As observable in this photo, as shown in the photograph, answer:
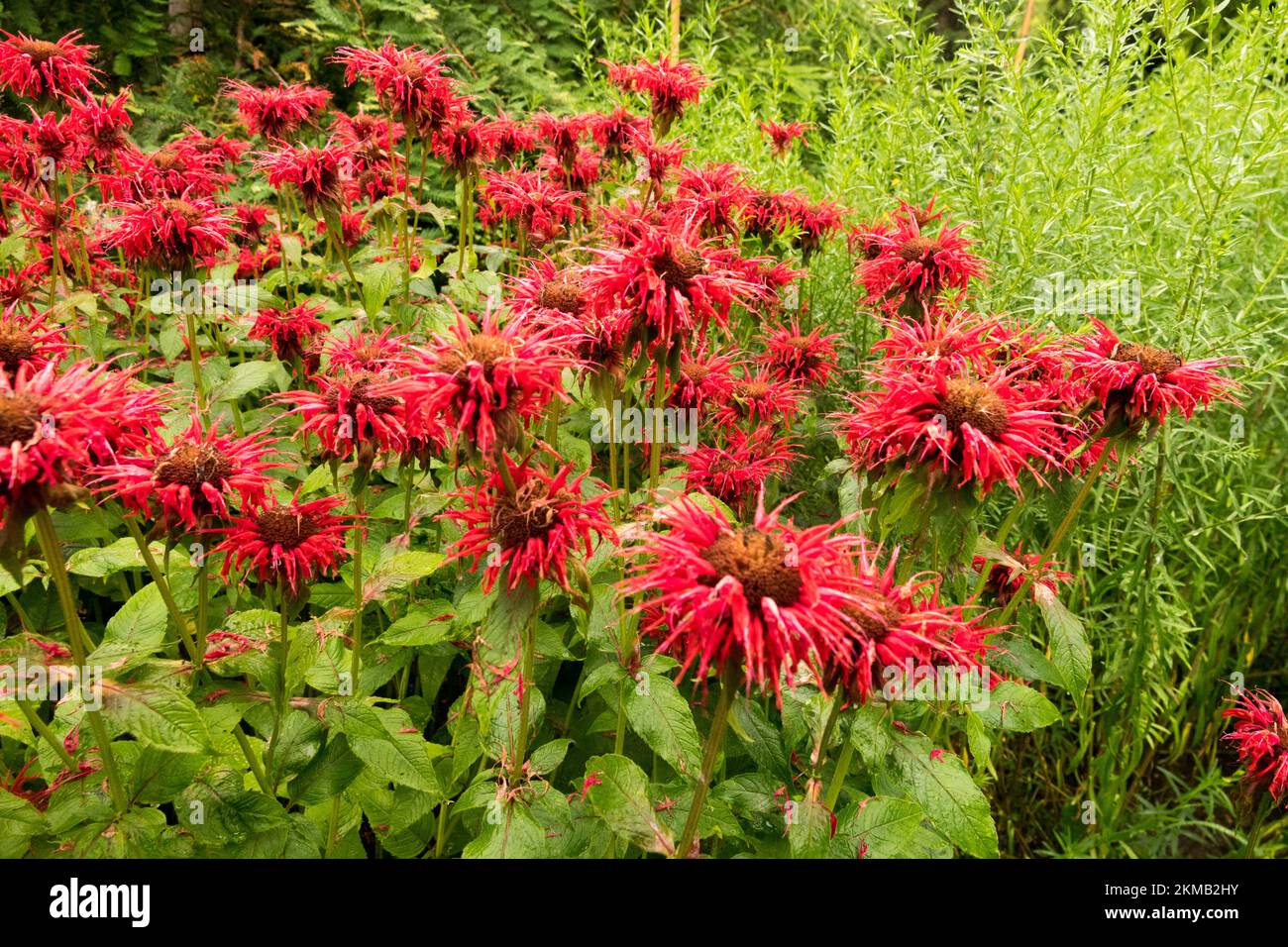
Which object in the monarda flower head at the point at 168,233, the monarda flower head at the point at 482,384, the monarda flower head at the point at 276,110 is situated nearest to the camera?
the monarda flower head at the point at 482,384

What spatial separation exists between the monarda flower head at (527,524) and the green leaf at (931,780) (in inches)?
22.1

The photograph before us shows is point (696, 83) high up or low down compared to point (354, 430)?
up

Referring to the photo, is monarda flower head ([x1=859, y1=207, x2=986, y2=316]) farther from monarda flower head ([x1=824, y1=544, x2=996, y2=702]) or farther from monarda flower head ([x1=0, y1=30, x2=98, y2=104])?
monarda flower head ([x1=0, y1=30, x2=98, y2=104])

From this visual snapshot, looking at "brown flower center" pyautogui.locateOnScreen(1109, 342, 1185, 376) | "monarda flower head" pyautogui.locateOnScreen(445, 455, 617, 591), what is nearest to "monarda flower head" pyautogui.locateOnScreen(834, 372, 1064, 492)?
"brown flower center" pyautogui.locateOnScreen(1109, 342, 1185, 376)

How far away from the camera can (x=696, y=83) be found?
288 cm

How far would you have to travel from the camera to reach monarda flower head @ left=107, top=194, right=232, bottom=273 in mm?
1987

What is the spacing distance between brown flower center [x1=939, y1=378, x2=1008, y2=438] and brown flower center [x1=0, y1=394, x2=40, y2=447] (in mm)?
1328

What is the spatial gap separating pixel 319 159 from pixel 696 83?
1.27 m

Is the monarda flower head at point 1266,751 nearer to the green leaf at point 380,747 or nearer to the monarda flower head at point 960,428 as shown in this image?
the monarda flower head at point 960,428

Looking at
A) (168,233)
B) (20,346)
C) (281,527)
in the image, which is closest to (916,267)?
(281,527)

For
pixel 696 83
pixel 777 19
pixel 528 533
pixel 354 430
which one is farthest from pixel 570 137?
pixel 777 19

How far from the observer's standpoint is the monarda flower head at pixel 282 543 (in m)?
1.48
